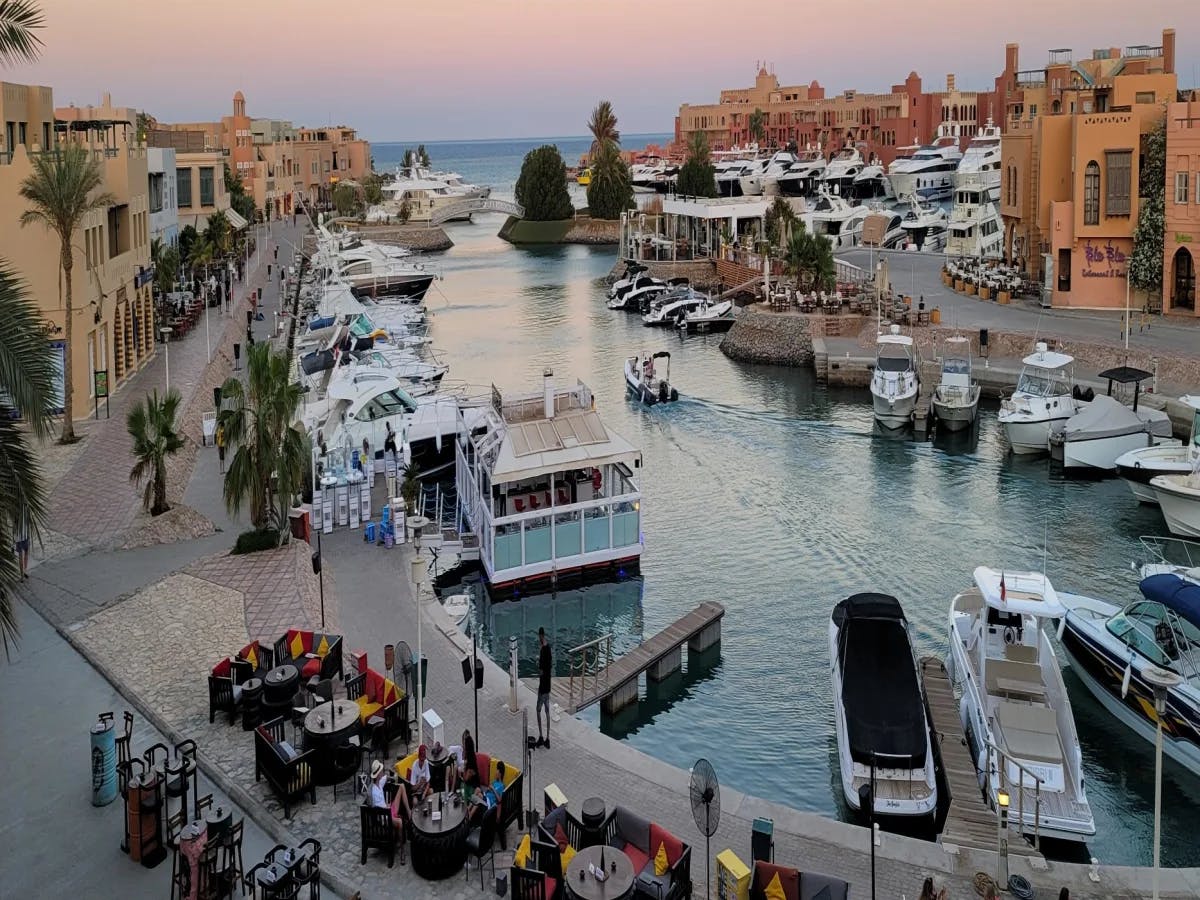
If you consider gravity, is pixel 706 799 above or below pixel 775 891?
above

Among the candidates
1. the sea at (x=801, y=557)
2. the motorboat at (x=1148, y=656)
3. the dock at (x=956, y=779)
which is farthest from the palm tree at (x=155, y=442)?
the motorboat at (x=1148, y=656)

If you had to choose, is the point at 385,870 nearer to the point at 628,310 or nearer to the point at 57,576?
the point at 57,576

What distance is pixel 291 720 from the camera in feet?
47.7

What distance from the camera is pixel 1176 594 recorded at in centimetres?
1709

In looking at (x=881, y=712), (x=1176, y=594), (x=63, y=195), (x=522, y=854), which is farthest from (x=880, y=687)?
(x=63, y=195)

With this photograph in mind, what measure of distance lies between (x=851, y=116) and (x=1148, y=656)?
11951cm

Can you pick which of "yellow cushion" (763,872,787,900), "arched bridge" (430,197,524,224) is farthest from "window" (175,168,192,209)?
"yellow cushion" (763,872,787,900)

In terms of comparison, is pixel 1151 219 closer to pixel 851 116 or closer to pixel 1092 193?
pixel 1092 193

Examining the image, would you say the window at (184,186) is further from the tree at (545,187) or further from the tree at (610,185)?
the tree at (610,185)

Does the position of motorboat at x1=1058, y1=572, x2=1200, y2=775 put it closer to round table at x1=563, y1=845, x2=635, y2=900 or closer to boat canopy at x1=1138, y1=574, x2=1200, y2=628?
boat canopy at x1=1138, y1=574, x2=1200, y2=628

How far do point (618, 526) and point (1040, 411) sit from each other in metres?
15.6

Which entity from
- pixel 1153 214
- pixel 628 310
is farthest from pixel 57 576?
pixel 628 310

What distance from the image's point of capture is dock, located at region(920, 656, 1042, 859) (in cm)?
1309

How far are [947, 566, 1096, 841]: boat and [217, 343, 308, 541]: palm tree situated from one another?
1207 centimetres
